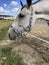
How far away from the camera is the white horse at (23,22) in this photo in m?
4.92

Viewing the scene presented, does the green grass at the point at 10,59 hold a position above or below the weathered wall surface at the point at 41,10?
below

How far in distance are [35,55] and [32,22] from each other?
109 cm

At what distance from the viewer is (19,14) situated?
5.06 meters

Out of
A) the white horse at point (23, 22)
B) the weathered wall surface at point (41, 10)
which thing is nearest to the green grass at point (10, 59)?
the white horse at point (23, 22)

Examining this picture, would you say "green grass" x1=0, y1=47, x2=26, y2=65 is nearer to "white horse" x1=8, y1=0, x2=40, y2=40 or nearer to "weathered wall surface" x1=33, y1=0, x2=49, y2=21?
"white horse" x1=8, y1=0, x2=40, y2=40

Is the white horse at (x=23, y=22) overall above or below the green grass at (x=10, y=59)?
above

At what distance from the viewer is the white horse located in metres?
4.92

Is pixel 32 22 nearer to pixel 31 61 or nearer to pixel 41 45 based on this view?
pixel 31 61

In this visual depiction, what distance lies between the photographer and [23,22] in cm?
509

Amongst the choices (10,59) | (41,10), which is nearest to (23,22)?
(41,10)

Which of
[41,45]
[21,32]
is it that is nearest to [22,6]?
[21,32]

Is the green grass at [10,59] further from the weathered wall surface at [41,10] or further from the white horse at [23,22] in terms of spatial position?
the weathered wall surface at [41,10]

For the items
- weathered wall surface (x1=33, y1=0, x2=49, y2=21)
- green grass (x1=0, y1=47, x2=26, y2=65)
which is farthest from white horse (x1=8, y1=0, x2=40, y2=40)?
green grass (x1=0, y1=47, x2=26, y2=65)

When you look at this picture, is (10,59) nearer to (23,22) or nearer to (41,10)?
(23,22)
